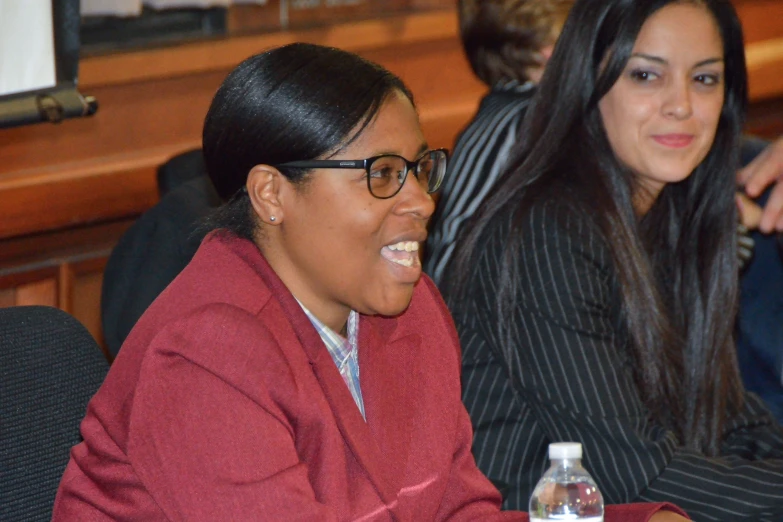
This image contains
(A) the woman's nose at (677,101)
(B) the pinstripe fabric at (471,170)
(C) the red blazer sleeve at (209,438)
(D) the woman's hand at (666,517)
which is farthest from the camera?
(B) the pinstripe fabric at (471,170)

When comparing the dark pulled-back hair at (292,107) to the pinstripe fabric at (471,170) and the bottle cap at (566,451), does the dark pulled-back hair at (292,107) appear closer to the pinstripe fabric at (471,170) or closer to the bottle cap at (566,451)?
A: the bottle cap at (566,451)

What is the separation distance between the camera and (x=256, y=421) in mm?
1393

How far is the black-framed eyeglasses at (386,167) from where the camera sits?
1.51m

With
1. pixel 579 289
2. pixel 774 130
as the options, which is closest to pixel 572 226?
pixel 579 289

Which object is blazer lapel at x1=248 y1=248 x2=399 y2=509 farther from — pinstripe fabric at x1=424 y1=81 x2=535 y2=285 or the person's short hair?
the person's short hair

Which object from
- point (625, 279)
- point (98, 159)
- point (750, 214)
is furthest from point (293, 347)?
point (98, 159)

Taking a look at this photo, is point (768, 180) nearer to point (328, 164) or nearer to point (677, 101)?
point (677, 101)

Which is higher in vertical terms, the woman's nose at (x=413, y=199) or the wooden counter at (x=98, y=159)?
the woman's nose at (x=413, y=199)

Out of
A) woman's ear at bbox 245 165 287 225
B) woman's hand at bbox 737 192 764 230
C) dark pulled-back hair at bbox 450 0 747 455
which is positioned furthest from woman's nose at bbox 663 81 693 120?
woman's ear at bbox 245 165 287 225

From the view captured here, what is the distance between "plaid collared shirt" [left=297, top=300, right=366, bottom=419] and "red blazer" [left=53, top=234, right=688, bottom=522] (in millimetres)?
17

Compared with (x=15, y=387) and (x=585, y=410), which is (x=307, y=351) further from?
(x=585, y=410)

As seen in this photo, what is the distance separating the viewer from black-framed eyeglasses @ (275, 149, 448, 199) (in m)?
1.51

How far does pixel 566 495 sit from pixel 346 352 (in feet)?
1.16

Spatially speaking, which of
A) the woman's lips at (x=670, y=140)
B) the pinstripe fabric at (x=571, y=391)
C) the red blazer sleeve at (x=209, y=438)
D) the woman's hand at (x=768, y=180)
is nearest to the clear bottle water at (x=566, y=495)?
the red blazer sleeve at (x=209, y=438)
